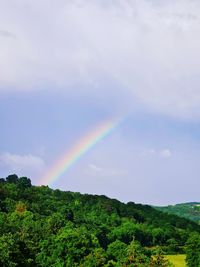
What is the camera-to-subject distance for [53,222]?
6102 inches

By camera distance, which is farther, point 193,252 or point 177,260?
point 177,260

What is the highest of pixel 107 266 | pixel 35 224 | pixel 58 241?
→ pixel 35 224

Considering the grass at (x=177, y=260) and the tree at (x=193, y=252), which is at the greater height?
the grass at (x=177, y=260)

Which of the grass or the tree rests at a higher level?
the grass

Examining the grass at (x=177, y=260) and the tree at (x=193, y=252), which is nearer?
the tree at (x=193, y=252)

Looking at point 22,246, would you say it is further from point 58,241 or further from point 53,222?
point 53,222

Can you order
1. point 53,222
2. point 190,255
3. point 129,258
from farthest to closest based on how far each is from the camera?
point 53,222, point 190,255, point 129,258

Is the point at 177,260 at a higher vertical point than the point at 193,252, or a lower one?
higher

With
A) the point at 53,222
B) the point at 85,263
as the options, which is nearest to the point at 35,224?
the point at 53,222

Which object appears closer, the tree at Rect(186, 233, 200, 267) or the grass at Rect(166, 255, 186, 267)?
the tree at Rect(186, 233, 200, 267)

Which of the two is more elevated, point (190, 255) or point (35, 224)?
point (35, 224)

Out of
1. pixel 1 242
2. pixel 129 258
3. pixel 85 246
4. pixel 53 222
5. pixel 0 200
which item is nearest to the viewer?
pixel 1 242

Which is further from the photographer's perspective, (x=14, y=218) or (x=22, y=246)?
(x=14, y=218)

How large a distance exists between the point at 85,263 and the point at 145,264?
35.4ft
